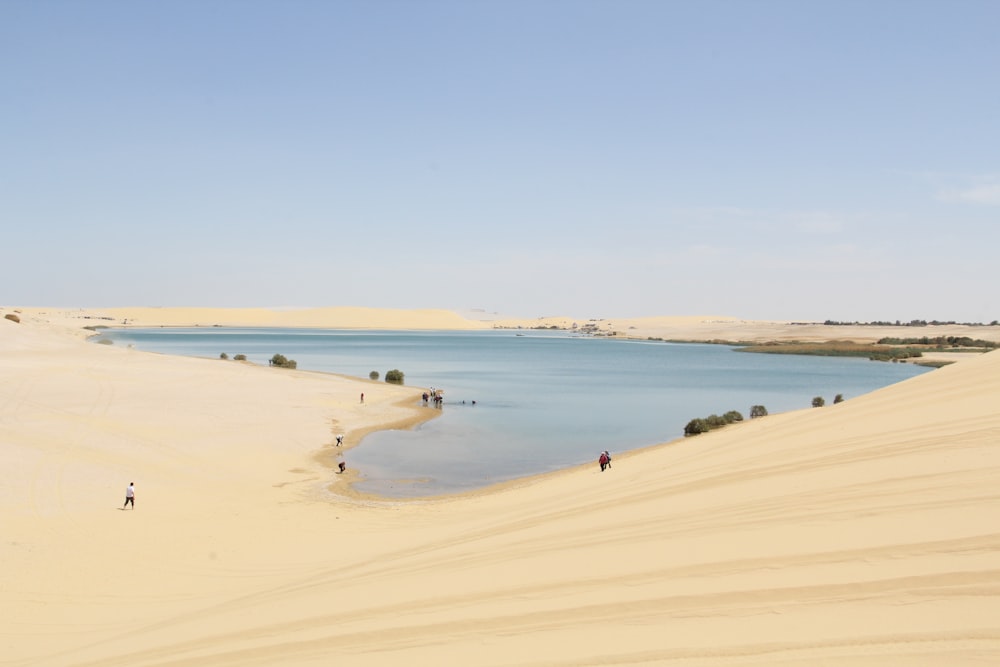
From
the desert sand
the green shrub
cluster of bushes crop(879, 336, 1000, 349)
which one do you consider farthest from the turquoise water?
cluster of bushes crop(879, 336, 1000, 349)

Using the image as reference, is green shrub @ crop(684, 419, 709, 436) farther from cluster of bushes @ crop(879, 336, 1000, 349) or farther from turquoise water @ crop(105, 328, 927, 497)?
cluster of bushes @ crop(879, 336, 1000, 349)

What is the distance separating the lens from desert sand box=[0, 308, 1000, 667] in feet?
13.9

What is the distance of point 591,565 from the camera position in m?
6.00

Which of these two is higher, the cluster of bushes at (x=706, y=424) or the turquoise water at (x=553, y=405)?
the cluster of bushes at (x=706, y=424)

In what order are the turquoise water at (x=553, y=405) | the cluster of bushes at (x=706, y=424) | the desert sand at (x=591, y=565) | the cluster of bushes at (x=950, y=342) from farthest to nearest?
the cluster of bushes at (x=950, y=342) → the cluster of bushes at (x=706, y=424) → the turquoise water at (x=553, y=405) → the desert sand at (x=591, y=565)

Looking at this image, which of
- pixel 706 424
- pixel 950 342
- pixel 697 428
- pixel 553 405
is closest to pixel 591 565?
pixel 697 428

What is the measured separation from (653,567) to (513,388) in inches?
1770

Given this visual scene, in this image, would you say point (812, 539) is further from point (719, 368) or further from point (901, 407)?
point (719, 368)

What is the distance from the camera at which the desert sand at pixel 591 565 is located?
4.22 metres

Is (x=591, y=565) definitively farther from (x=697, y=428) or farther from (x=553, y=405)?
(x=553, y=405)

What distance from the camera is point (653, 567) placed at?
5523mm

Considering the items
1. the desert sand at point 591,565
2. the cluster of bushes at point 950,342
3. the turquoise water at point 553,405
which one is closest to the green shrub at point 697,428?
the turquoise water at point 553,405

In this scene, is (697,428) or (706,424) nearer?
(697,428)

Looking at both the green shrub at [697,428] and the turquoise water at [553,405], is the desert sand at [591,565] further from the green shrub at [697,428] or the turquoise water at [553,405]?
the green shrub at [697,428]
